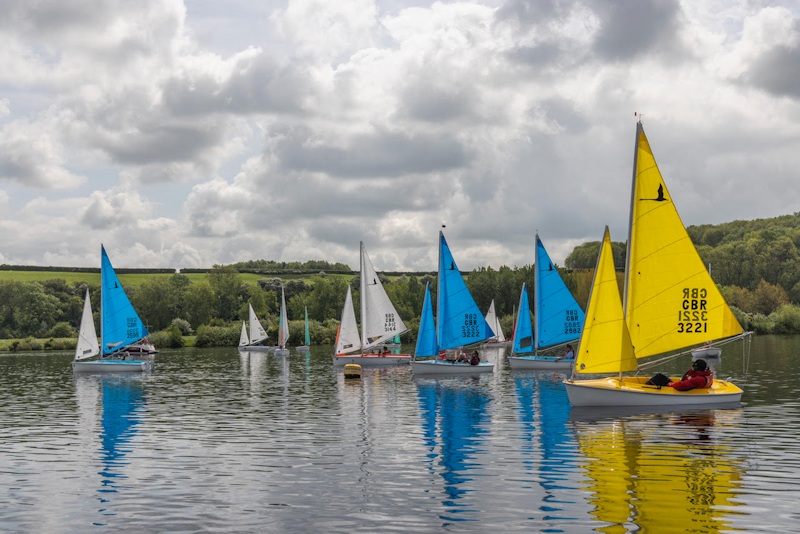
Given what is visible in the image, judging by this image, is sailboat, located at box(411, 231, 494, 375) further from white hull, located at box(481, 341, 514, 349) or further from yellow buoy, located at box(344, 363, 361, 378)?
white hull, located at box(481, 341, 514, 349)

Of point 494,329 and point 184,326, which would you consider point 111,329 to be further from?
point 184,326

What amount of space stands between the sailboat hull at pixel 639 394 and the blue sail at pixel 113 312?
50.5 m

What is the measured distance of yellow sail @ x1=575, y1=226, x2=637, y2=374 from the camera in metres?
38.8

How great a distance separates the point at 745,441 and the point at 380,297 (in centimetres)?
5001

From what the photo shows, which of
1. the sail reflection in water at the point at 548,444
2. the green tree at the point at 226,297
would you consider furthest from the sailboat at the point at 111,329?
the green tree at the point at 226,297

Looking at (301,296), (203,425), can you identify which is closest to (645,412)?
(203,425)

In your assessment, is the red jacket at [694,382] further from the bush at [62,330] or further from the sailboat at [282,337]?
the bush at [62,330]

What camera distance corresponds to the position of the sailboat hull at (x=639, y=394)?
38.4 metres

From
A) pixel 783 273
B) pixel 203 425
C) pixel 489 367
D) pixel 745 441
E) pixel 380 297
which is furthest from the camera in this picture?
pixel 783 273

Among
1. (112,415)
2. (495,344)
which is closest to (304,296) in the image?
(495,344)

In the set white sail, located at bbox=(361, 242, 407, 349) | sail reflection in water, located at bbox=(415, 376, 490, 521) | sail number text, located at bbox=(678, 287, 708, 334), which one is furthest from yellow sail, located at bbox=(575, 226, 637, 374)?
white sail, located at bbox=(361, 242, 407, 349)

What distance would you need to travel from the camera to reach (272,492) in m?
23.0

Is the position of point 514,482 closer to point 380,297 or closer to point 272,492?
point 272,492

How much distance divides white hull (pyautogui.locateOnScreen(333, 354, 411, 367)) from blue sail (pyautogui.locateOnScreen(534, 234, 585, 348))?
599 inches
